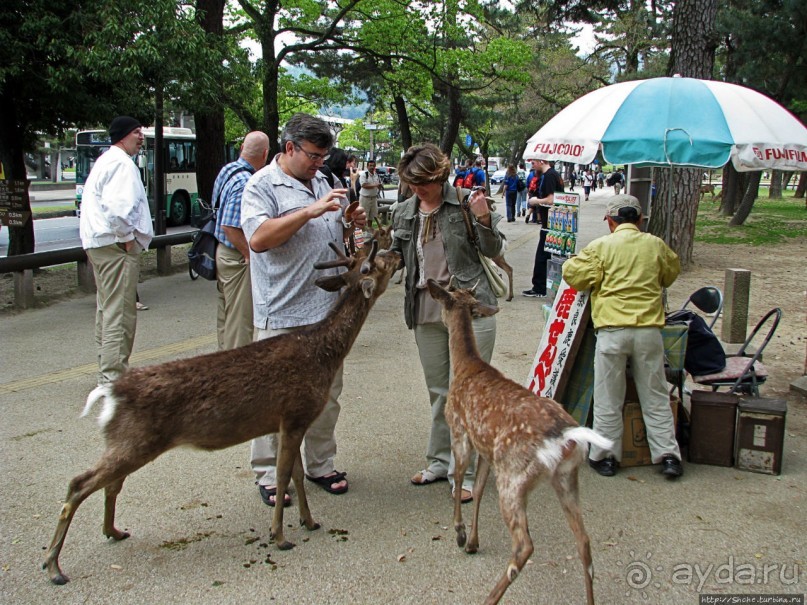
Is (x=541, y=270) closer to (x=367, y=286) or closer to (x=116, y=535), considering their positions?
(x=367, y=286)

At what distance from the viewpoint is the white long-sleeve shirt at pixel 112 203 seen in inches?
221

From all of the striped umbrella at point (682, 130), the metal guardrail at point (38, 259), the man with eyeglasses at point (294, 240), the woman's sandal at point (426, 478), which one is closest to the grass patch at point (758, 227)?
the striped umbrella at point (682, 130)

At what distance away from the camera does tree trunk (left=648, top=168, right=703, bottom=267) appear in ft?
38.6

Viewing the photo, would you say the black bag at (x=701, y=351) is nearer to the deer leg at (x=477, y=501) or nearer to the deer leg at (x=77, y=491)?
the deer leg at (x=477, y=501)

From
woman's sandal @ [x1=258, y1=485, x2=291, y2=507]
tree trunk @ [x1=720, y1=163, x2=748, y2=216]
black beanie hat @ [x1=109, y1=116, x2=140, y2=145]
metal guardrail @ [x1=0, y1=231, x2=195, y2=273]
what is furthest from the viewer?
tree trunk @ [x1=720, y1=163, x2=748, y2=216]

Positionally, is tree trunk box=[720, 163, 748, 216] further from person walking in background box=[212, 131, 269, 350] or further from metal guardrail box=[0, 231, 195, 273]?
person walking in background box=[212, 131, 269, 350]

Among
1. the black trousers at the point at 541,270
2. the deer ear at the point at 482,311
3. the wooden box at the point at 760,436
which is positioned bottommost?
the wooden box at the point at 760,436

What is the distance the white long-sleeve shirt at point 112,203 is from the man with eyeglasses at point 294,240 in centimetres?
207

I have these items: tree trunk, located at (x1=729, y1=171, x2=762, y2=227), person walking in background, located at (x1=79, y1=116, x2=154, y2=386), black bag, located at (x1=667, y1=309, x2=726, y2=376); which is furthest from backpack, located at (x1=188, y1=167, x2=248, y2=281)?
tree trunk, located at (x1=729, y1=171, x2=762, y2=227)

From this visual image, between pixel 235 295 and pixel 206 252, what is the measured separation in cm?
47

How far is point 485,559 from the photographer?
3.59 metres

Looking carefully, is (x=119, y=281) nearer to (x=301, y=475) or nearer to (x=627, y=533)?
(x=301, y=475)

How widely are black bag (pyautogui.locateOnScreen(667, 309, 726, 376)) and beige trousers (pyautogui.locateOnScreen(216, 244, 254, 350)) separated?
3.13 m

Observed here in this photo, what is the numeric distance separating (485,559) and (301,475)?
1045 millimetres
